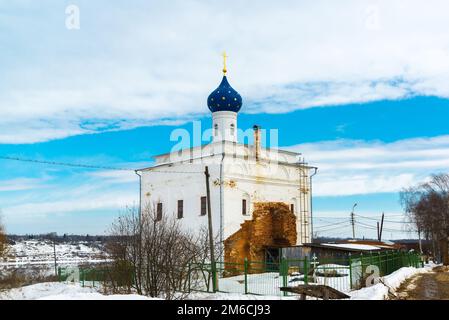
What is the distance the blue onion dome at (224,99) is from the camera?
94.3 feet

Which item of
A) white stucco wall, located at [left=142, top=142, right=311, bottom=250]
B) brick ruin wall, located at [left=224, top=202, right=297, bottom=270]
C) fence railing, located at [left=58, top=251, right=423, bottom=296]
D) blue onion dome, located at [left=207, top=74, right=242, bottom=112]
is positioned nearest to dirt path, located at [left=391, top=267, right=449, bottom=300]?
fence railing, located at [left=58, top=251, right=423, bottom=296]

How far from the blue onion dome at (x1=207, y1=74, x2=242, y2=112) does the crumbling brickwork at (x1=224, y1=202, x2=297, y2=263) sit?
5.37 metres

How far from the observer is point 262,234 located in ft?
91.7

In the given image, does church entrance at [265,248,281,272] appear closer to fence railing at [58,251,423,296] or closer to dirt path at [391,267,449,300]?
fence railing at [58,251,423,296]

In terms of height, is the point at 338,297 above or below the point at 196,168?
below

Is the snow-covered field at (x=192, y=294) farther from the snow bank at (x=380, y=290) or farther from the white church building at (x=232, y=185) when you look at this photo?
the white church building at (x=232, y=185)

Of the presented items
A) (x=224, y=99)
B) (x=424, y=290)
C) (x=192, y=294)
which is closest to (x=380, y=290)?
(x=424, y=290)

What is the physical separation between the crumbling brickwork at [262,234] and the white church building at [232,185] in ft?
0.16

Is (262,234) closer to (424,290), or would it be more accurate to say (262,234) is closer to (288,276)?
(288,276)

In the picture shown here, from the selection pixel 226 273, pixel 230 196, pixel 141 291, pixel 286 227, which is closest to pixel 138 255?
pixel 141 291

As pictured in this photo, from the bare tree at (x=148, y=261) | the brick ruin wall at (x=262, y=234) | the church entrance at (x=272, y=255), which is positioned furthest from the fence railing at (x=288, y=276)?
the church entrance at (x=272, y=255)
